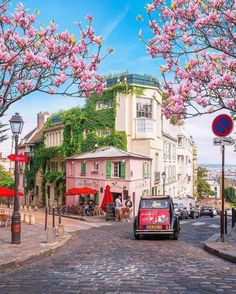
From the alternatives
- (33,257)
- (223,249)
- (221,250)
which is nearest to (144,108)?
(223,249)

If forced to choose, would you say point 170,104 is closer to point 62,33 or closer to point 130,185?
point 62,33

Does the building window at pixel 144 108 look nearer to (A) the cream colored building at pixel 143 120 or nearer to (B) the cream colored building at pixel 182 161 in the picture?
(A) the cream colored building at pixel 143 120

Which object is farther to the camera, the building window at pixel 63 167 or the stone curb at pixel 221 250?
the building window at pixel 63 167

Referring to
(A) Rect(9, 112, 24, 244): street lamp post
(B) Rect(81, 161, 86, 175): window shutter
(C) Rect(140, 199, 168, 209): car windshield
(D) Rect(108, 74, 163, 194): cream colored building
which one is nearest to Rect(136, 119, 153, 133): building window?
(D) Rect(108, 74, 163, 194): cream colored building

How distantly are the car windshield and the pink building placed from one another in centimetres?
1915

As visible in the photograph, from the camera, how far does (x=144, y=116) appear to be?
145 feet

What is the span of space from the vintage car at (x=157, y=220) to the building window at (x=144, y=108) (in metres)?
26.6

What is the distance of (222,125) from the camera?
1288 centimetres

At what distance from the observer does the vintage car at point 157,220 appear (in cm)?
1672

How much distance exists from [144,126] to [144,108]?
2.04m

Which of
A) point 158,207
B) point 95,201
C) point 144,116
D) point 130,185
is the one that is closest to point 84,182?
point 95,201

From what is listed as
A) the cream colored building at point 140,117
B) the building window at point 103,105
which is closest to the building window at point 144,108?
the cream colored building at point 140,117

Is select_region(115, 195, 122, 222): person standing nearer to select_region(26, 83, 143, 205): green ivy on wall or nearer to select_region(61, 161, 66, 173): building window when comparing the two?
select_region(26, 83, 143, 205): green ivy on wall

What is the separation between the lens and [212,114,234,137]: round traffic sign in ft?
41.6
